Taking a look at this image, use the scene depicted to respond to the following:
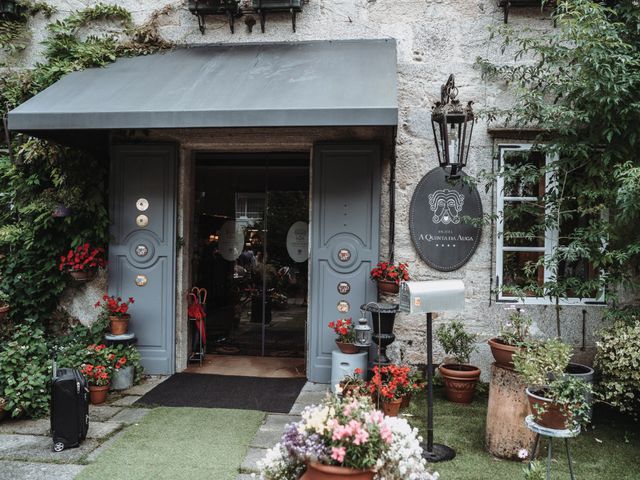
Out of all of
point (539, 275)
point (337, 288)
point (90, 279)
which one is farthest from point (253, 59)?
point (539, 275)

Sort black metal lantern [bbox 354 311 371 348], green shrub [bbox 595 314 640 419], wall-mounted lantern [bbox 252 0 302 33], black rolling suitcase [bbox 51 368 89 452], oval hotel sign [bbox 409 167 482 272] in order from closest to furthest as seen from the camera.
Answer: black rolling suitcase [bbox 51 368 89 452] → green shrub [bbox 595 314 640 419] → black metal lantern [bbox 354 311 371 348] → oval hotel sign [bbox 409 167 482 272] → wall-mounted lantern [bbox 252 0 302 33]

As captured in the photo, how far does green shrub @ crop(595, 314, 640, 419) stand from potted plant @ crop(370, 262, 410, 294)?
2.02m

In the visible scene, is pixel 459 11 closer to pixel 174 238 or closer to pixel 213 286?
pixel 174 238

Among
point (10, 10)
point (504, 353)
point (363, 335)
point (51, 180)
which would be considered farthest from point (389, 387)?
point (10, 10)

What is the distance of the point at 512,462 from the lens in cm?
399

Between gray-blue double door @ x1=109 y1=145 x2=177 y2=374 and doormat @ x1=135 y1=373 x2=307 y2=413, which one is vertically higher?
gray-blue double door @ x1=109 y1=145 x2=177 y2=374

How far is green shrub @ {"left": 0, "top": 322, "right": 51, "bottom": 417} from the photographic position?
4.71 m

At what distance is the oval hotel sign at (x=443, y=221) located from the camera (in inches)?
231

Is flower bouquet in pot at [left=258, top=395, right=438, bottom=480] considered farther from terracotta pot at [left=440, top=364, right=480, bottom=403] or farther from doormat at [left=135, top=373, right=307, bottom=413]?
terracotta pot at [left=440, top=364, right=480, bottom=403]

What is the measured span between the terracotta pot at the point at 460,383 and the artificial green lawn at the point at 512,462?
10 cm

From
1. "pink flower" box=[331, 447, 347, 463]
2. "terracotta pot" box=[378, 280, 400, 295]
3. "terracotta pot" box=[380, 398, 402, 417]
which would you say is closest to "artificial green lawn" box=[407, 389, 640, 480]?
"terracotta pot" box=[380, 398, 402, 417]

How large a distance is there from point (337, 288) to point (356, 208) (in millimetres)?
977

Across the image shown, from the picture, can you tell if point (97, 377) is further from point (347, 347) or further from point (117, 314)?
point (347, 347)

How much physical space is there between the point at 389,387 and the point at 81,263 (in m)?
3.93
